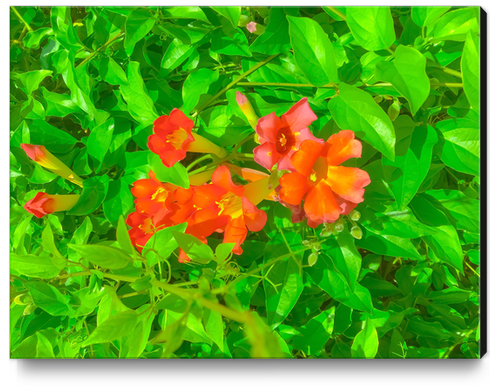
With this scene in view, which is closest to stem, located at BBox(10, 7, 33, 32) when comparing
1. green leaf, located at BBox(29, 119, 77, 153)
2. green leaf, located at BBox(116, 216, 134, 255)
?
green leaf, located at BBox(29, 119, 77, 153)

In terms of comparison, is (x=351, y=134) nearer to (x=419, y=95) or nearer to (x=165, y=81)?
(x=419, y=95)

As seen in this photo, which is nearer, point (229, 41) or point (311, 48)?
point (311, 48)

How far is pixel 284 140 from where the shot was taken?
1.06 m

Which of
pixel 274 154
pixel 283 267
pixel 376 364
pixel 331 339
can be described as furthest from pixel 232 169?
pixel 376 364

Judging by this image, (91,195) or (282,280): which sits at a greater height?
(91,195)

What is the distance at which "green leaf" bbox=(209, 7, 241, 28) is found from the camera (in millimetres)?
1209

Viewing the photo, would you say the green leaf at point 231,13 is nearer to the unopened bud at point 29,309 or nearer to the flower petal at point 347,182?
the flower petal at point 347,182

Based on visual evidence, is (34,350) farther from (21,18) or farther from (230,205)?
(21,18)

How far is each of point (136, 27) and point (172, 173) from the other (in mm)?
509

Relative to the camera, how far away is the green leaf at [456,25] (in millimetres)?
1135

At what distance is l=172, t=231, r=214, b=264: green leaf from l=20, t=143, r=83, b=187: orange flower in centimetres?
50

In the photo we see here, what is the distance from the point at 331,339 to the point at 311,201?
62 centimetres

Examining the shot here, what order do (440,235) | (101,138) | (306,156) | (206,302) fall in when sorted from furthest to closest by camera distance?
(101,138) < (440,235) < (206,302) < (306,156)

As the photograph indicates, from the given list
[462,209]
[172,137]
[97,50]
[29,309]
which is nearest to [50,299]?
[29,309]
